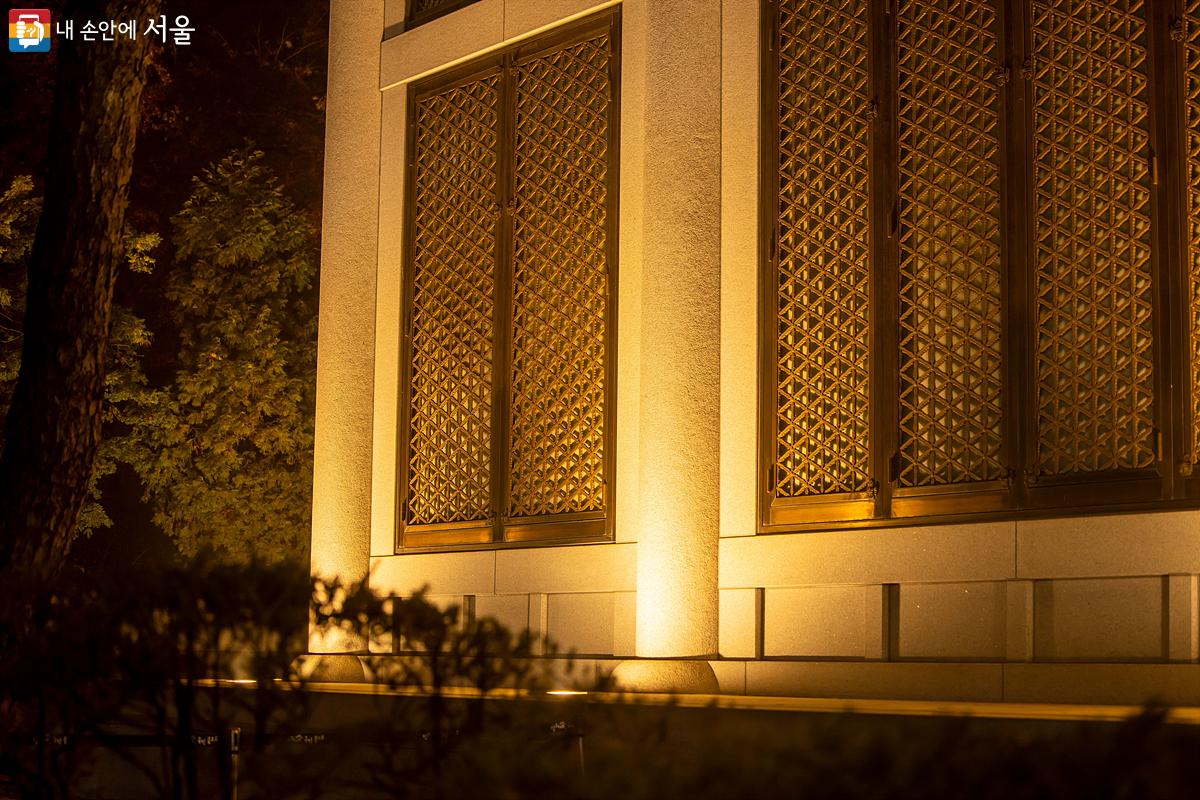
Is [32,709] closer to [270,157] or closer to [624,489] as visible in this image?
[624,489]

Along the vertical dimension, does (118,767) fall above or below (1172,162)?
below

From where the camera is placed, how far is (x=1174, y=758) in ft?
Answer: 7.07

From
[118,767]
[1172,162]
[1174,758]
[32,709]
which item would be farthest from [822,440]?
[1174,758]

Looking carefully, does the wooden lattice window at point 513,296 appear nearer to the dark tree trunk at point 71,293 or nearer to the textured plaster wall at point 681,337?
the textured plaster wall at point 681,337

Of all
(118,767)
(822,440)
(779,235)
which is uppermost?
(779,235)

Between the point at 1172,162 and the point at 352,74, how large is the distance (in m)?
7.96

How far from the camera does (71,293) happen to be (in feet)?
31.8

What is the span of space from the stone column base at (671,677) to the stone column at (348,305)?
355 centimetres

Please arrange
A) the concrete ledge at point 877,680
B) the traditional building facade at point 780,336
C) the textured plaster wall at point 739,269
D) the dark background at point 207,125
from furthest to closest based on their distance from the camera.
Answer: the dark background at point 207,125 < the textured plaster wall at point 739,269 < the concrete ledge at point 877,680 < the traditional building facade at point 780,336

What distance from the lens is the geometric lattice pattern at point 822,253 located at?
969 centimetres

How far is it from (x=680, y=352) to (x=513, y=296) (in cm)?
192

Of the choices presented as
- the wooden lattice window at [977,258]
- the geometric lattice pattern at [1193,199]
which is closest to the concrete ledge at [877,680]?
the wooden lattice window at [977,258]

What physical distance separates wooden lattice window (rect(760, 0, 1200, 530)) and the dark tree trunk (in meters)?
4.31

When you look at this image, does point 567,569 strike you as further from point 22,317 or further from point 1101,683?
point 22,317
